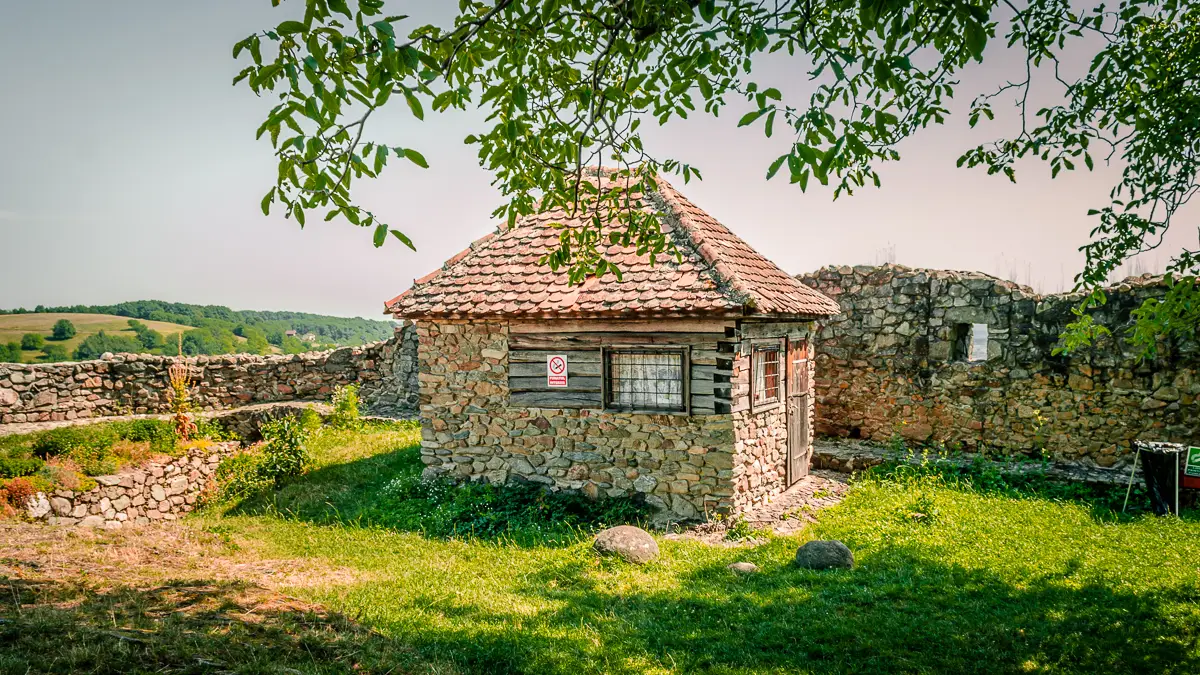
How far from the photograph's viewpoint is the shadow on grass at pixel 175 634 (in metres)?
3.86

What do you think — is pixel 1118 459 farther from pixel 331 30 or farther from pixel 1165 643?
pixel 331 30

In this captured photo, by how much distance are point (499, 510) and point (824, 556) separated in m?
4.25

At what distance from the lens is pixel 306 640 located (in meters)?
→ 4.57

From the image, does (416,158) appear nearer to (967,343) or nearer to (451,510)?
(451,510)

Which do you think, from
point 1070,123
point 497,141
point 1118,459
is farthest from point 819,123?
point 1118,459

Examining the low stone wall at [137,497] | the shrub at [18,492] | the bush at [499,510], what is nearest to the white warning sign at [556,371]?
the bush at [499,510]

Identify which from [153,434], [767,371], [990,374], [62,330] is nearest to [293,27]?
[767,371]

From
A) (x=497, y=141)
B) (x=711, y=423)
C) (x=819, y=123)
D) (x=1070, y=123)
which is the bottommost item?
(x=711, y=423)

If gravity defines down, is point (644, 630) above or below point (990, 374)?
below

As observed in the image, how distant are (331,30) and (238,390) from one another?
52.1ft

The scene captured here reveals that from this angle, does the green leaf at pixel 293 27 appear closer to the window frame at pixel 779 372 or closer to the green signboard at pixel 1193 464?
the window frame at pixel 779 372

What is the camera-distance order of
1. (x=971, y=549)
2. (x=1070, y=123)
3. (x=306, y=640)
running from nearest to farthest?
(x=306, y=640) < (x=1070, y=123) < (x=971, y=549)

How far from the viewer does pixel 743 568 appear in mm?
6730

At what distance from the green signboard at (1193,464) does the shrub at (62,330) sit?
83.5 ft
